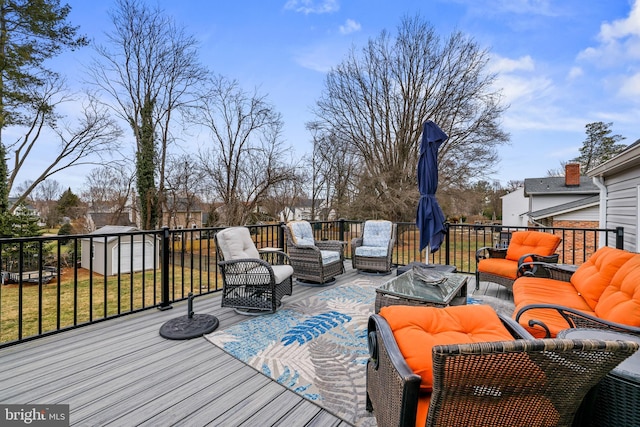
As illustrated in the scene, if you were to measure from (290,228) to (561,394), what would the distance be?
418cm

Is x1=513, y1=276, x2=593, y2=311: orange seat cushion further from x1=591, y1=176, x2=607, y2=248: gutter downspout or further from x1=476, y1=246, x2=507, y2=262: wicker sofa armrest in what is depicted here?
x1=591, y1=176, x2=607, y2=248: gutter downspout

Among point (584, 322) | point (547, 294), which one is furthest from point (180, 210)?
point (584, 322)

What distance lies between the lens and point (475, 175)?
12.8m

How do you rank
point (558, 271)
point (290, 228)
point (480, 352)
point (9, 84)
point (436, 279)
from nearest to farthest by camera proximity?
point (480, 352)
point (436, 279)
point (558, 271)
point (290, 228)
point (9, 84)

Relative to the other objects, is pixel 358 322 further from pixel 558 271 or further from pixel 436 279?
pixel 558 271

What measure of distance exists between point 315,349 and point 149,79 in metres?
14.4

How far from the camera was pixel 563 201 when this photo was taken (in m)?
15.6

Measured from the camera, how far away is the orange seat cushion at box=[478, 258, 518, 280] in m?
3.79

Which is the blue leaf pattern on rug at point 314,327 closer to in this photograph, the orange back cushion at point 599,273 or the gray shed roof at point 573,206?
the orange back cushion at point 599,273

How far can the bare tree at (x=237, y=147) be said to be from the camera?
41.3 feet

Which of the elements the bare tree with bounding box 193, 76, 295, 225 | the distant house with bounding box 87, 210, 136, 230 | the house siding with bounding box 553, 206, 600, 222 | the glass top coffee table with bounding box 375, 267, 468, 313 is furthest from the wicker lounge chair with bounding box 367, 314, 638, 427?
the distant house with bounding box 87, 210, 136, 230

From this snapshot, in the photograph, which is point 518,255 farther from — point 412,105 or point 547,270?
point 412,105

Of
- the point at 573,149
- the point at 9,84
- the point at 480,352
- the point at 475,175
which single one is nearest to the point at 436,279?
the point at 480,352

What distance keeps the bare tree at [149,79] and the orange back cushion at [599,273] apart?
46.2 feet
